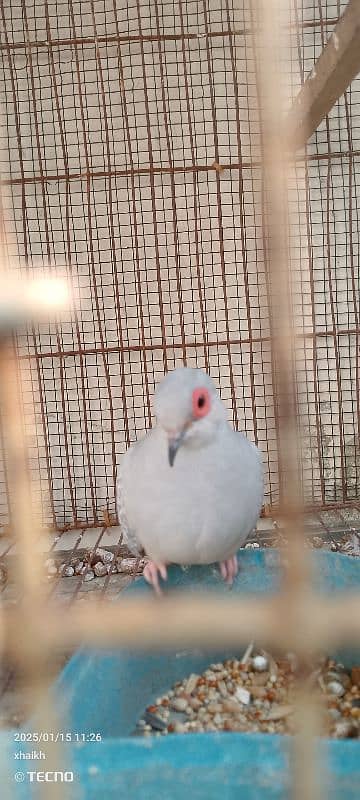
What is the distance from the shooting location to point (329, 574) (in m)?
1.16

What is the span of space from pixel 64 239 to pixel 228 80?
2.62 feet

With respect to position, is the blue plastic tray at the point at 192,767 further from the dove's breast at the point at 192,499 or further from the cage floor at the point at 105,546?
the cage floor at the point at 105,546

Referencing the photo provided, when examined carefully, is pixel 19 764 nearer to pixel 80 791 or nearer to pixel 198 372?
pixel 80 791

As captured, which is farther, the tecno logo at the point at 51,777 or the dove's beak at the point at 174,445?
the dove's beak at the point at 174,445

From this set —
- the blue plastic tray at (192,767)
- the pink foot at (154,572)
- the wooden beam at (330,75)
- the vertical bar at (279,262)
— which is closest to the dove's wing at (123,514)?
the pink foot at (154,572)

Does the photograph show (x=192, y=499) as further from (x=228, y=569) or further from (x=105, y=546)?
(x=105, y=546)

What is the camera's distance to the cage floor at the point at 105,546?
179cm

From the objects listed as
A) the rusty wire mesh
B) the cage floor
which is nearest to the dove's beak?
the cage floor

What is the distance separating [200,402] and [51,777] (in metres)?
0.53

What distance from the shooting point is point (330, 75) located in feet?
3.58

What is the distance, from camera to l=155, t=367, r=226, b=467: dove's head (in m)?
0.93

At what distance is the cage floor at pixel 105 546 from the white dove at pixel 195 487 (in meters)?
0.60

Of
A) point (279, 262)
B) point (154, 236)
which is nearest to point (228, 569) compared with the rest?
point (279, 262)

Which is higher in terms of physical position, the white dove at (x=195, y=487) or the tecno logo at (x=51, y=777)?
the white dove at (x=195, y=487)
